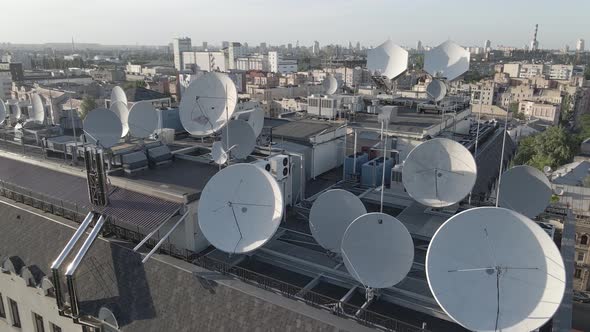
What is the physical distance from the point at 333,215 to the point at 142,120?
17776 millimetres

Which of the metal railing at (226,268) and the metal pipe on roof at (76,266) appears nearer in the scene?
the metal railing at (226,268)

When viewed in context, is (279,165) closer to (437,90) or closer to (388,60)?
(437,90)

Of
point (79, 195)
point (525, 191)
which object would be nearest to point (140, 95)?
point (79, 195)

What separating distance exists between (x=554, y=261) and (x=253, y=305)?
9156 mm

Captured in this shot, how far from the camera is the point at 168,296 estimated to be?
15609 millimetres

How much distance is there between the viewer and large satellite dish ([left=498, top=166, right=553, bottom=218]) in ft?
65.4

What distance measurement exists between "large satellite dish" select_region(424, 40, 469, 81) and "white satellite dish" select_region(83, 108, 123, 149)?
3302cm

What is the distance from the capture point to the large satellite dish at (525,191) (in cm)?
1994

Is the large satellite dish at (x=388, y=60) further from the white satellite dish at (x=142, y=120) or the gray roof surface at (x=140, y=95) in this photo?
the gray roof surface at (x=140, y=95)

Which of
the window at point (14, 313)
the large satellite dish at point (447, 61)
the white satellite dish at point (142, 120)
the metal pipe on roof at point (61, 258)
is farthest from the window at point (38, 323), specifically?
the large satellite dish at point (447, 61)

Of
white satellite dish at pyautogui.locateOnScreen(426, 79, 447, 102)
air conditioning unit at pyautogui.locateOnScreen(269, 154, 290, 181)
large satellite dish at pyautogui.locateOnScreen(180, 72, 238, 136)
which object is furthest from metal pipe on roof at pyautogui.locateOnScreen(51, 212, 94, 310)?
white satellite dish at pyautogui.locateOnScreen(426, 79, 447, 102)

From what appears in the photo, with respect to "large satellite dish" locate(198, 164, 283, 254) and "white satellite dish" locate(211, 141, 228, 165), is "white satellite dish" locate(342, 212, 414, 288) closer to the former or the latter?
"large satellite dish" locate(198, 164, 283, 254)

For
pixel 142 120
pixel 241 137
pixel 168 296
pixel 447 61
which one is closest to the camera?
pixel 168 296

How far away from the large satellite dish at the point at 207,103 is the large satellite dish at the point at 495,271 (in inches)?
638
